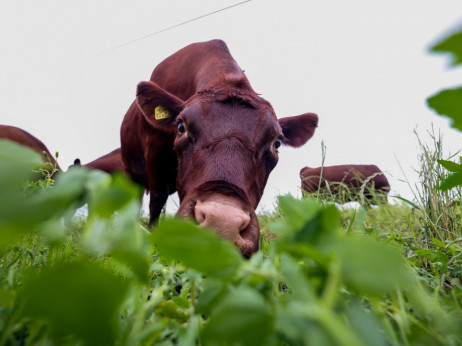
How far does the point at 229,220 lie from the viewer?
1.62 metres

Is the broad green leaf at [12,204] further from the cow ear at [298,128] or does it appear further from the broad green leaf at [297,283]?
the cow ear at [298,128]

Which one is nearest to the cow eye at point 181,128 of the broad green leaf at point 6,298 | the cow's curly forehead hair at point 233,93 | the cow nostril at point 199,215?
the cow's curly forehead hair at point 233,93

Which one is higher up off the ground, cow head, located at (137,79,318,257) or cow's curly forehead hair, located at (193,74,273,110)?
cow's curly forehead hair, located at (193,74,273,110)

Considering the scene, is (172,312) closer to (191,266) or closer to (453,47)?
(191,266)

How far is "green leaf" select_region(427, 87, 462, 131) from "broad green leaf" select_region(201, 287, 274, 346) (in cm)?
37

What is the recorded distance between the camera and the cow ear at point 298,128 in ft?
12.3

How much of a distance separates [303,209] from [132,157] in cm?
460

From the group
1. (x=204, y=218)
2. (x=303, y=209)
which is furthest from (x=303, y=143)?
(x=303, y=209)

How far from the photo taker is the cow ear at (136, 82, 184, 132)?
3.27 m

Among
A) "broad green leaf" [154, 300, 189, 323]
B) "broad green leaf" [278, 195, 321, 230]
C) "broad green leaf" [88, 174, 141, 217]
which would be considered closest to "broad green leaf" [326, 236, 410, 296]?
"broad green leaf" [278, 195, 321, 230]

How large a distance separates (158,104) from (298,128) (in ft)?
4.92

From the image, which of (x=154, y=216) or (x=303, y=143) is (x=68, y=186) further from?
(x=154, y=216)

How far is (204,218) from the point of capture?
1.63 meters

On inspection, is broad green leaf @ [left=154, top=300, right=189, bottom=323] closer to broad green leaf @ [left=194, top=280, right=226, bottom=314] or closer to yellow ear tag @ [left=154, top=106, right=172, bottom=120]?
broad green leaf @ [left=194, top=280, right=226, bottom=314]
